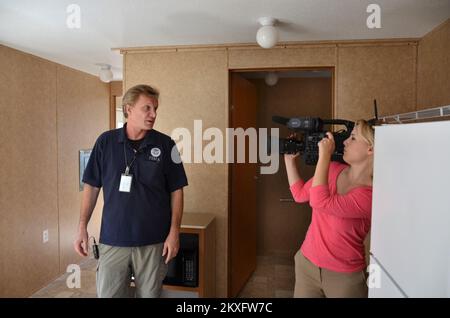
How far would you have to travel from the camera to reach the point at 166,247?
3.24 ft

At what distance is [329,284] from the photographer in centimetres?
78

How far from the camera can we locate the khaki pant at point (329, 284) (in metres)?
0.75

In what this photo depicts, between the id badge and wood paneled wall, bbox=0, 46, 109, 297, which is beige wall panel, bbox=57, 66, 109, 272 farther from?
the id badge

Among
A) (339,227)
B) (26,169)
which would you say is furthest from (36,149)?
(339,227)

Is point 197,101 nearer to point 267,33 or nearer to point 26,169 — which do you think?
point 267,33

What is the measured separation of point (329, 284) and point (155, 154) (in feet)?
2.00

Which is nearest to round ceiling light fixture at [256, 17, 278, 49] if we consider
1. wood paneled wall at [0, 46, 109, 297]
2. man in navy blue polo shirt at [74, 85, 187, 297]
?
man in navy blue polo shirt at [74, 85, 187, 297]

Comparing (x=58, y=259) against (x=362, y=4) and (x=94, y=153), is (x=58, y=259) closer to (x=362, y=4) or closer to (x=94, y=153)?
(x=94, y=153)

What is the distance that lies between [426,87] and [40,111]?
2295mm

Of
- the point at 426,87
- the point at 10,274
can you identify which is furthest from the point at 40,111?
the point at 426,87

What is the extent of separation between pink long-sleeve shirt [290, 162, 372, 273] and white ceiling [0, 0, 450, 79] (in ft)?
2.81

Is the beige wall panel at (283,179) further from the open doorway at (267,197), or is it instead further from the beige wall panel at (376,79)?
the beige wall panel at (376,79)

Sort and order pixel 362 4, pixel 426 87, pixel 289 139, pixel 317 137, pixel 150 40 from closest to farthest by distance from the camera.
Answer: pixel 317 137
pixel 289 139
pixel 362 4
pixel 426 87
pixel 150 40

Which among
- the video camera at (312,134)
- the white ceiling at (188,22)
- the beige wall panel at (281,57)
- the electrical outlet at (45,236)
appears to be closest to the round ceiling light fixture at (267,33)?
the white ceiling at (188,22)
